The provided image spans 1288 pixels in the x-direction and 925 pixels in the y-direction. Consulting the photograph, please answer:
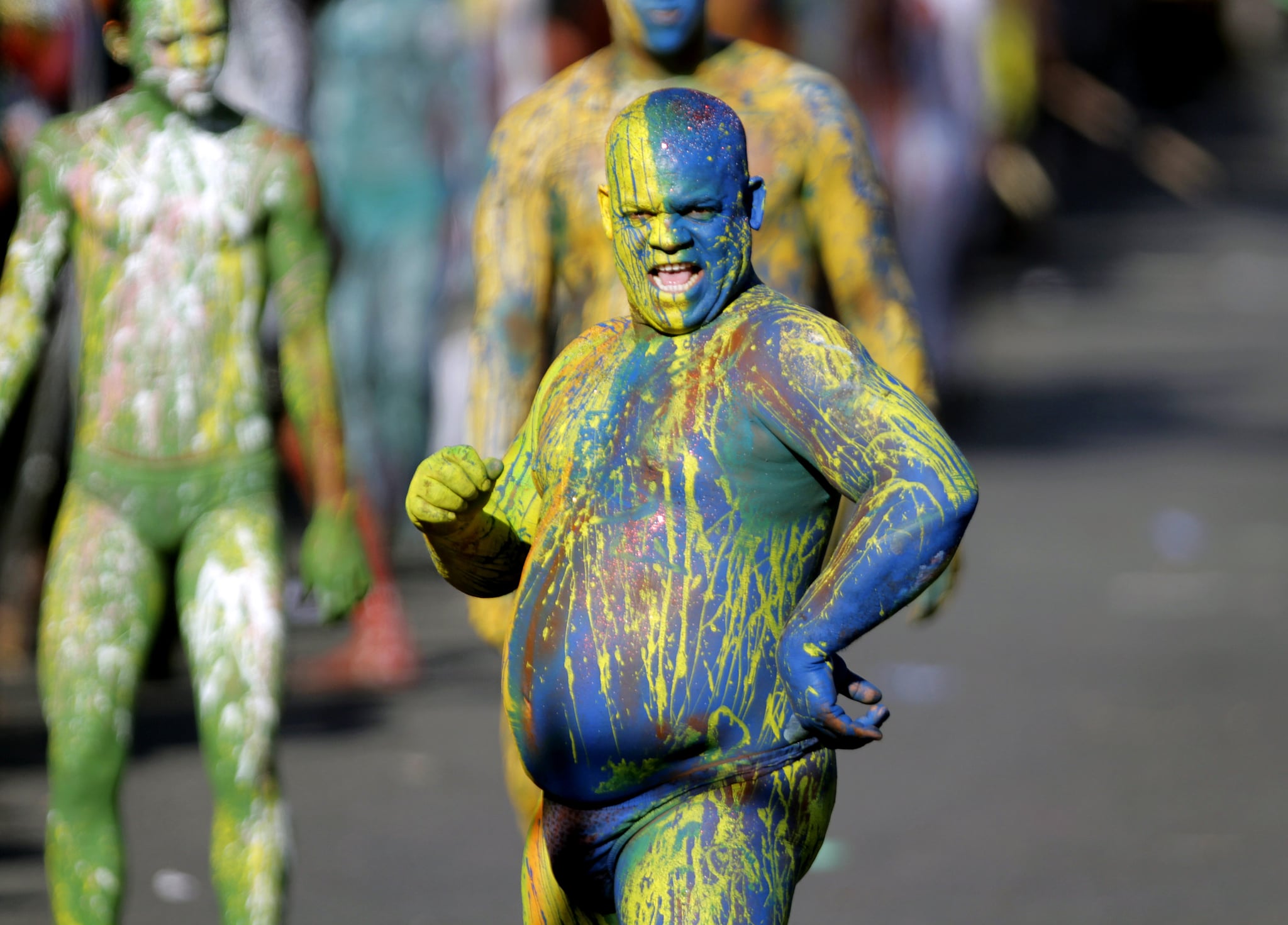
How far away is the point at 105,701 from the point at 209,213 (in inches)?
40.7

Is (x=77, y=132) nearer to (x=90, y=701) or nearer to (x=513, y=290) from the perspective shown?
(x=513, y=290)

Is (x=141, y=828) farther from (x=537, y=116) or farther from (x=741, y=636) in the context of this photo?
(x=741, y=636)

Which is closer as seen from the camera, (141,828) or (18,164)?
(141,828)

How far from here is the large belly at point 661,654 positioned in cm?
315

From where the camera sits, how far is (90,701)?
15.5ft

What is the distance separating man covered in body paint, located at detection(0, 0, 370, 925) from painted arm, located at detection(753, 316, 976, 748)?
1983mm

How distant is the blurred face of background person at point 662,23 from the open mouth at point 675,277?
1675 millimetres

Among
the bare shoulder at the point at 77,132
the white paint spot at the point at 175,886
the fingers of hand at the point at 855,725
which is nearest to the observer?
the fingers of hand at the point at 855,725

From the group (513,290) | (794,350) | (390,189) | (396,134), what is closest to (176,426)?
(513,290)

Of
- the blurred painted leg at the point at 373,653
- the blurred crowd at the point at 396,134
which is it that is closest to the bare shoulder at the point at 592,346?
the blurred crowd at the point at 396,134

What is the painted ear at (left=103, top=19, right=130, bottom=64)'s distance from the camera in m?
5.07

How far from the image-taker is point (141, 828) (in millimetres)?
6930

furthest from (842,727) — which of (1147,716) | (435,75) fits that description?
(435,75)

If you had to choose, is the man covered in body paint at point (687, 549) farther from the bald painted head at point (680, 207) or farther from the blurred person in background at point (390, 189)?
the blurred person in background at point (390, 189)
